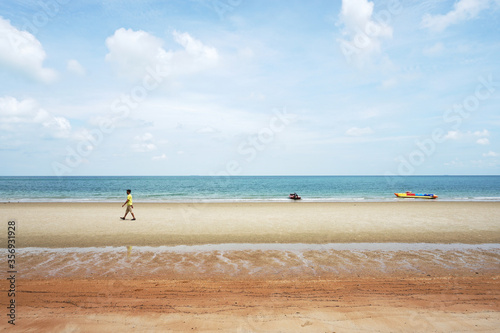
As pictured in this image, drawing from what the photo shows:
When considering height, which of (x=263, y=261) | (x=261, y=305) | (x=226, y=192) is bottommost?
(x=226, y=192)

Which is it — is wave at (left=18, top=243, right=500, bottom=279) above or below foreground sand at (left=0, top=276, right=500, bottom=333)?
below

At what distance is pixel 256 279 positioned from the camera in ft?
27.8

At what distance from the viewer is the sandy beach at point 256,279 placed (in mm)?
5930

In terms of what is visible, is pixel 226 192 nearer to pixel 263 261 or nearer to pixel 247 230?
pixel 247 230

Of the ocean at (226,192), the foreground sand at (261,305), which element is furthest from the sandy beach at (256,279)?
the ocean at (226,192)

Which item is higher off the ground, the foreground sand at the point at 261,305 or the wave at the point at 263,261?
the foreground sand at the point at 261,305

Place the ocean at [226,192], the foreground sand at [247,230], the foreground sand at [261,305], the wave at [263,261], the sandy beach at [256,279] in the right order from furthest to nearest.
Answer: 1. the ocean at [226,192]
2. the foreground sand at [247,230]
3. the wave at [263,261]
4. the sandy beach at [256,279]
5. the foreground sand at [261,305]

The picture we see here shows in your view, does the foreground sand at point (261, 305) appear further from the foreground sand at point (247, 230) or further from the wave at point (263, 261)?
the foreground sand at point (247, 230)

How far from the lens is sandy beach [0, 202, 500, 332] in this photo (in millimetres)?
5930

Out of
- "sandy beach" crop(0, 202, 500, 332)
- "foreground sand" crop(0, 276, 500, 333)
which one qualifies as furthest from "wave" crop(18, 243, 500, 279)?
"foreground sand" crop(0, 276, 500, 333)

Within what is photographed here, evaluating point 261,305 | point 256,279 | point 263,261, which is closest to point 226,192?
point 263,261

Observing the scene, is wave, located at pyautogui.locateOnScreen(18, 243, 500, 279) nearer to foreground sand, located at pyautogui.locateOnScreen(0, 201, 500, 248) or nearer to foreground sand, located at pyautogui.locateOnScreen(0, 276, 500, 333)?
foreground sand, located at pyautogui.locateOnScreen(0, 276, 500, 333)

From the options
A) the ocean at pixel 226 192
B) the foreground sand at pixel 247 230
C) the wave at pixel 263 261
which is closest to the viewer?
the wave at pixel 263 261

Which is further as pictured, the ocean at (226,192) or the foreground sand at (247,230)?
the ocean at (226,192)
